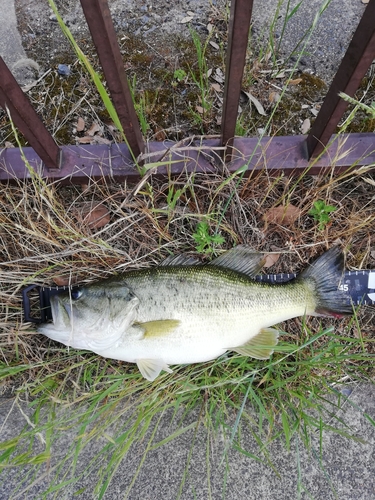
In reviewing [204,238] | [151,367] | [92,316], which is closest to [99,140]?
[204,238]

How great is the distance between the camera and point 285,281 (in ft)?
8.35

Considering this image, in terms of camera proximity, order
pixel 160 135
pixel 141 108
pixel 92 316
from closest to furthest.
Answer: pixel 92 316, pixel 141 108, pixel 160 135

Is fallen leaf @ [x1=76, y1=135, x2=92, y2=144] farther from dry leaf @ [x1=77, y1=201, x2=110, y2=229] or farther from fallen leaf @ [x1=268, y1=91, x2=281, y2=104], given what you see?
fallen leaf @ [x1=268, y1=91, x2=281, y2=104]

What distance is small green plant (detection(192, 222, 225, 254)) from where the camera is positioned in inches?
96.7

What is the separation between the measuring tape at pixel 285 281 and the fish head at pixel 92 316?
0.28 m

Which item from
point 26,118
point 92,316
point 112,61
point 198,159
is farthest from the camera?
point 198,159

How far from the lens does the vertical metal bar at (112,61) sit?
56.0 inches

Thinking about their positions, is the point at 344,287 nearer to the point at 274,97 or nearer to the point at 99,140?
the point at 274,97

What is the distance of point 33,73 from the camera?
2.88 m

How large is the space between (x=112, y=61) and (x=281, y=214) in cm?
148

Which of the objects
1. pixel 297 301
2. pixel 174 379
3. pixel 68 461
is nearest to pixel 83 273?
pixel 174 379

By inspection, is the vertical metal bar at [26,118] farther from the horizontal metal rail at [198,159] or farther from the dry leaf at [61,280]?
the dry leaf at [61,280]

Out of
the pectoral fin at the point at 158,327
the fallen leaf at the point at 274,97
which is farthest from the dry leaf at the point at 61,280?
the fallen leaf at the point at 274,97

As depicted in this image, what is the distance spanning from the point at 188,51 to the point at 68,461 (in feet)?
10.0
